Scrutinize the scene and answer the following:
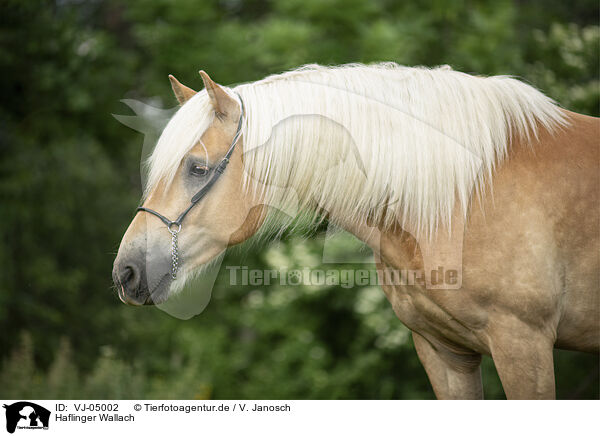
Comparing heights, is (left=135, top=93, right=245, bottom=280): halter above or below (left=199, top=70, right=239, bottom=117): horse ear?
below

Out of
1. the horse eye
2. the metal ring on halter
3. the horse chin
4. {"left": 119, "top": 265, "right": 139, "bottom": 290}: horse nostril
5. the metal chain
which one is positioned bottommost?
the horse chin

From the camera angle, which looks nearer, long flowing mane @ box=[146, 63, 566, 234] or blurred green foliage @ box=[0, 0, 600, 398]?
long flowing mane @ box=[146, 63, 566, 234]

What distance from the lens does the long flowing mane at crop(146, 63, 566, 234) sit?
2123 mm

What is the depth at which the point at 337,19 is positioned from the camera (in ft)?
22.7

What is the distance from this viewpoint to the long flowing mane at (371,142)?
2.12m

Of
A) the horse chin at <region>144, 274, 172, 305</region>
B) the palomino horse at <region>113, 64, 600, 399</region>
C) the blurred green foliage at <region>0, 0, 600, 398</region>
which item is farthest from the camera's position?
the blurred green foliage at <region>0, 0, 600, 398</region>

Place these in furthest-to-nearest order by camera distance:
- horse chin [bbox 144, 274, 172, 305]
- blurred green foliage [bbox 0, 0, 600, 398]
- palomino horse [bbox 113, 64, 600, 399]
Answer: blurred green foliage [bbox 0, 0, 600, 398] < horse chin [bbox 144, 274, 172, 305] < palomino horse [bbox 113, 64, 600, 399]

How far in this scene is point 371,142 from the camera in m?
2.14

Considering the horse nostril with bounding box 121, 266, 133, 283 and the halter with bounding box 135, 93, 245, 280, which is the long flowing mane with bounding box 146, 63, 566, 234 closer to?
the halter with bounding box 135, 93, 245, 280
